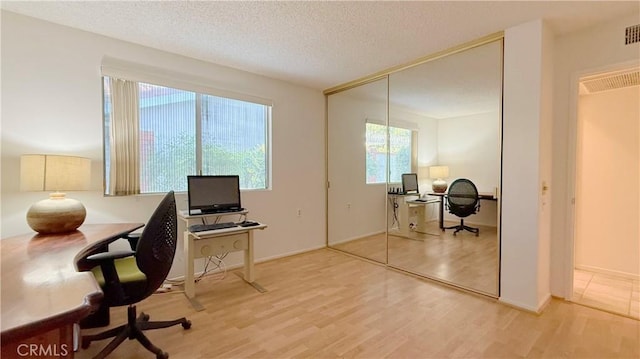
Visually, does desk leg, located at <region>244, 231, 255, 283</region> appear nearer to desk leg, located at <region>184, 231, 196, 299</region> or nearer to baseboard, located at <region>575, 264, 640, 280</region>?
desk leg, located at <region>184, 231, 196, 299</region>

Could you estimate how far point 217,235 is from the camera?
2.89 m

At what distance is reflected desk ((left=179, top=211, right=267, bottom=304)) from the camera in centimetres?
278

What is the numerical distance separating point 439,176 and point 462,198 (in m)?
0.38

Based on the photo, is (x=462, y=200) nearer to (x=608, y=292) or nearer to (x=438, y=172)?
(x=438, y=172)

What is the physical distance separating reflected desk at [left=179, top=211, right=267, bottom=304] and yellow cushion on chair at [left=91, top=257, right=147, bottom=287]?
1.83 ft

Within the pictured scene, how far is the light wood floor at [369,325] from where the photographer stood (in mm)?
1936

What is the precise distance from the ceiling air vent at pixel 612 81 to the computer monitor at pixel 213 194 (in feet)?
12.3

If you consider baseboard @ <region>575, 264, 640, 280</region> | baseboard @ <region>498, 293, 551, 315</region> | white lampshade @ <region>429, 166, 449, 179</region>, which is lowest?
baseboard @ <region>498, 293, 551, 315</region>

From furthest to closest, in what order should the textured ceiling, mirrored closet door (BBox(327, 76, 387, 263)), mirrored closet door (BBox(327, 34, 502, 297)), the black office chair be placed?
1. mirrored closet door (BBox(327, 76, 387, 263))
2. the black office chair
3. mirrored closet door (BBox(327, 34, 502, 297))
4. the textured ceiling

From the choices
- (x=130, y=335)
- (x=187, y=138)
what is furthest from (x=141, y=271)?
(x=187, y=138)

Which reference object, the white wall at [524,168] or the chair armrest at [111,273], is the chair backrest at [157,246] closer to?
the chair armrest at [111,273]

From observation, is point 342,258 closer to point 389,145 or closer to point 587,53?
point 389,145

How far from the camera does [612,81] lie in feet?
9.43

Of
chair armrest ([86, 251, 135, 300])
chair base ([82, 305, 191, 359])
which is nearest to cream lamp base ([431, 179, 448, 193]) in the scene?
chair base ([82, 305, 191, 359])
